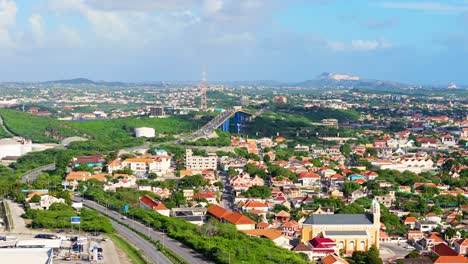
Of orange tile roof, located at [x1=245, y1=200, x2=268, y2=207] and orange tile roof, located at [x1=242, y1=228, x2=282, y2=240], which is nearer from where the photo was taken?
orange tile roof, located at [x1=242, y1=228, x2=282, y2=240]

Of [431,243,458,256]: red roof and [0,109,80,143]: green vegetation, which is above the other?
[431,243,458,256]: red roof

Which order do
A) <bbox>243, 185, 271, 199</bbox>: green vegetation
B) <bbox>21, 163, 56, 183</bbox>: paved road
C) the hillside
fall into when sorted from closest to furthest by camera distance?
<bbox>243, 185, 271, 199</bbox>: green vegetation < <bbox>21, 163, 56, 183</bbox>: paved road < the hillside

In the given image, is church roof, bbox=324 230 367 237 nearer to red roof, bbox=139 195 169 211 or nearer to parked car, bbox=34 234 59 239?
red roof, bbox=139 195 169 211

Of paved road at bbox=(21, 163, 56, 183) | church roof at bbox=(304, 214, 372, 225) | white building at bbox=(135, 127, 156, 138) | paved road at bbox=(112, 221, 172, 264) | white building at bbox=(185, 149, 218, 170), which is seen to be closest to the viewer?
paved road at bbox=(112, 221, 172, 264)

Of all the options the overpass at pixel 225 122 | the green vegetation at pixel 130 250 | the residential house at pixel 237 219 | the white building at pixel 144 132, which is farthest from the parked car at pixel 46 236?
the white building at pixel 144 132

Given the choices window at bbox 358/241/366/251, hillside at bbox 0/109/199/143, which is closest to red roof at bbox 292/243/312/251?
window at bbox 358/241/366/251

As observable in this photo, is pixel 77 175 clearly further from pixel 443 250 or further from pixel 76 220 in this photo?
pixel 443 250
